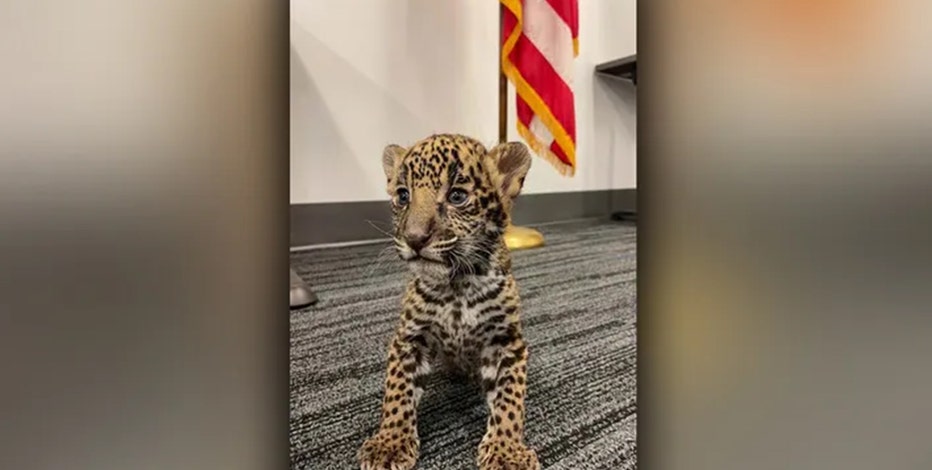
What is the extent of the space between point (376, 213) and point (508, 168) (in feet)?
0.28

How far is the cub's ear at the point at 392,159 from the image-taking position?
0.31 meters

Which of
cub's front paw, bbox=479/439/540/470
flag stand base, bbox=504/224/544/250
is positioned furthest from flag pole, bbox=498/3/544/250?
cub's front paw, bbox=479/439/540/470

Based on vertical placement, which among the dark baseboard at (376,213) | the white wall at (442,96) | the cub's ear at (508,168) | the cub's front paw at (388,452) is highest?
the white wall at (442,96)

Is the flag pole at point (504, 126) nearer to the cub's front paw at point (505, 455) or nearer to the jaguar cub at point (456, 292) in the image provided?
the jaguar cub at point (456, 292)

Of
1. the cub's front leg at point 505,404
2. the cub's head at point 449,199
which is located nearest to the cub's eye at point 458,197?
the cub's head at point 449,199

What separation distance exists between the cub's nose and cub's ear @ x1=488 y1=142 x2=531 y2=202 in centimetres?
5

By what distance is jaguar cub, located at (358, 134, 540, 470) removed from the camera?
30cm

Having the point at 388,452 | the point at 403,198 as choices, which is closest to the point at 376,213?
the point at 403,198

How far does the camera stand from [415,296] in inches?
12.7

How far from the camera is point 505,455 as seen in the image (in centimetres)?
35
